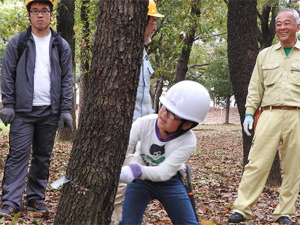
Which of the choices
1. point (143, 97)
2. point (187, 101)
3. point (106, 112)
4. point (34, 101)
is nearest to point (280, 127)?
point (143, 97)

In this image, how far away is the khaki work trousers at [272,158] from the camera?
16.3 ft

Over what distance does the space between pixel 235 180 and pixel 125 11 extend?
5506 mm

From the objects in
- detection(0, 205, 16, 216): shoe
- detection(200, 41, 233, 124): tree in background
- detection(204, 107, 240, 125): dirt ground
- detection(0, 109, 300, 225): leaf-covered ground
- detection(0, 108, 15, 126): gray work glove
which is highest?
detection(0, 108, 15, 126): gray work glove

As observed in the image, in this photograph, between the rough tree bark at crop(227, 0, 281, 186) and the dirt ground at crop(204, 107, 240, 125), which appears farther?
the dirt ground at crop(204, 107, 240, 125)

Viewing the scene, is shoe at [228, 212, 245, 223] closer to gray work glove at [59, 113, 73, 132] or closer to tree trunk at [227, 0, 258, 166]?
tree trunk at [227, 0, 258, 166]

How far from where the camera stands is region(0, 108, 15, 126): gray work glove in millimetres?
4434

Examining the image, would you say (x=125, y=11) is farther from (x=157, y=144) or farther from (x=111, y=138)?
(x=157, y=144)

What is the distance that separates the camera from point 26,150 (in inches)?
184

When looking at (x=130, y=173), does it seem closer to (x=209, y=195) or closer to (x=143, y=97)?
(x=143, y=97)

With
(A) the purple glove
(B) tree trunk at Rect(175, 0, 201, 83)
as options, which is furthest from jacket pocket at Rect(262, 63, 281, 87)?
(B) tree trunk at Rect(175, 0, 201, 83)

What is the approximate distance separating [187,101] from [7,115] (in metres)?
2.17

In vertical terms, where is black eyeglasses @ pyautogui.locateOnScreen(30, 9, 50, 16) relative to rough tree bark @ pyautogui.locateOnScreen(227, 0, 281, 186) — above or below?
above

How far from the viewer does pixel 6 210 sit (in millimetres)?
4391

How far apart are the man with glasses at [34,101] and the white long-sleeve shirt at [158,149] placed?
1.57 m
